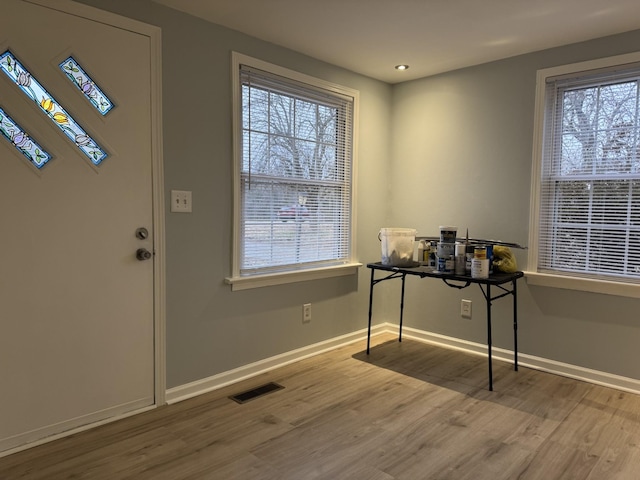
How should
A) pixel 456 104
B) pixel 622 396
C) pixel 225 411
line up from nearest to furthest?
pixel 225 411 < pixel 622 396 < pixel 456 104

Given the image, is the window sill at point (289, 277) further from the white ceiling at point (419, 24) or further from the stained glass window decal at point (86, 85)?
the white ceiling at point (419, 24)

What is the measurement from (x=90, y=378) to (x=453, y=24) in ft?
9.07

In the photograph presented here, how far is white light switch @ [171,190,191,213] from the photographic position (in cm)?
250

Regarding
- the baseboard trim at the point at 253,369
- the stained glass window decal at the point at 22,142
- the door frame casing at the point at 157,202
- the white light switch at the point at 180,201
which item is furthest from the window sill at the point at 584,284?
the stained glass window decal at the point at 22,142

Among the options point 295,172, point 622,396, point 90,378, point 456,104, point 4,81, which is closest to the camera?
point 4,81

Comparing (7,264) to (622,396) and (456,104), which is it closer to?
(456,104)

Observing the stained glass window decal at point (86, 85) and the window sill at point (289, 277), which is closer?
the stained glass window decal at point (86, 85)

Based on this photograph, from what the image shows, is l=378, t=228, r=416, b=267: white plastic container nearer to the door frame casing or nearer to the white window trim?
the white window trim

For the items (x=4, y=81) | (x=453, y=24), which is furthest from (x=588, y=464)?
(x=4, y=81)

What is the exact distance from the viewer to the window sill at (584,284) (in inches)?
107

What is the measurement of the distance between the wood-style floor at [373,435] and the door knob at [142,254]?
0.84 meters

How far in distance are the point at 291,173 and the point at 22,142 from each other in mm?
1595

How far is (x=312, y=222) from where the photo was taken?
10.9ft

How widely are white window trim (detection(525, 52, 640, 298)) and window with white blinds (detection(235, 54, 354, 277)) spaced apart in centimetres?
133
